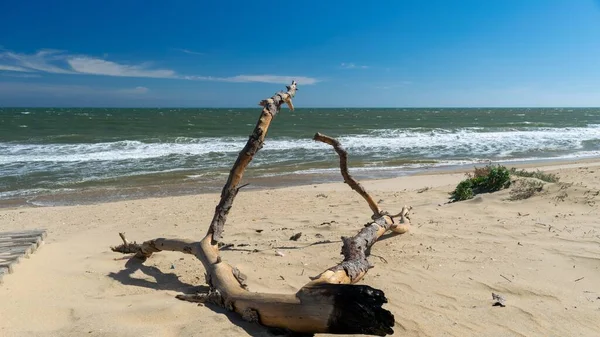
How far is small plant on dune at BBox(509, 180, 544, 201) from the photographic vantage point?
7.33m

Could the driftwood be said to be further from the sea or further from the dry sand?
the sea

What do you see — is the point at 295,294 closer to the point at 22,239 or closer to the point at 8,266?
the point at 8,266

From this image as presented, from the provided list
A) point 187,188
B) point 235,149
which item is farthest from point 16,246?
point 235,149

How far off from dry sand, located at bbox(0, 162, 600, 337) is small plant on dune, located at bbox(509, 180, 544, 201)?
0.59 ft

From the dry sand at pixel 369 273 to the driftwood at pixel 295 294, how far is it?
14 cm

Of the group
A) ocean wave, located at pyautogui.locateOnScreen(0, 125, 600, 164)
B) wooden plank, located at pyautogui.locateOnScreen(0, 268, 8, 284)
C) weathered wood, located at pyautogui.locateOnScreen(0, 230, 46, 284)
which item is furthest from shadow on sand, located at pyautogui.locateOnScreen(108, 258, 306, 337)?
ocean wave, located at pyautogui.locateOnScreen(0, 125, 600, 164)

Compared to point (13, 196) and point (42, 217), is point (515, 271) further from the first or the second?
point (13, 196)

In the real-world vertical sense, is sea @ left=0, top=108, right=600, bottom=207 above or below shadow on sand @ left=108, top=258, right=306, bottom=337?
below

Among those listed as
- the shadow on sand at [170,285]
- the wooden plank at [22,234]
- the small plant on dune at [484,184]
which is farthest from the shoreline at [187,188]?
the shadow on sand at [170,285]

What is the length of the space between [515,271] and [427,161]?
13620 millimetres

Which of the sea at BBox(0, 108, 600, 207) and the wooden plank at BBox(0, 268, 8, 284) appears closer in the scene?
the wooden plank at BBox(0, 268, 8, 284)

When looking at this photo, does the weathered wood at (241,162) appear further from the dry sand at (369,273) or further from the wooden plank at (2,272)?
the wooden plank at (2,272)

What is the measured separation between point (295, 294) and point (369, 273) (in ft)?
5.20

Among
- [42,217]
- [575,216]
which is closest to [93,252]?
[42,217]
